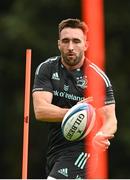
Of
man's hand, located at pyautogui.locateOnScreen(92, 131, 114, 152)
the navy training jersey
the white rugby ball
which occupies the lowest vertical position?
man's hand, located at pyautogui.locateOnScreen(92, 131, 114, 152)

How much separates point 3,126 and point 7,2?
2737mm

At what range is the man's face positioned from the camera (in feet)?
29.8

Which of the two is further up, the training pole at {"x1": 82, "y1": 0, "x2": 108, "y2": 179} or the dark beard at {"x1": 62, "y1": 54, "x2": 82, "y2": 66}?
the training pole at {"x1": 82, "y1": 0, "x2": 108, "y2": 179}

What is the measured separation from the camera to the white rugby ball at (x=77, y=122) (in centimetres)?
884

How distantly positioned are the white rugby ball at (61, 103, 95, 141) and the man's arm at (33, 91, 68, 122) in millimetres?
95

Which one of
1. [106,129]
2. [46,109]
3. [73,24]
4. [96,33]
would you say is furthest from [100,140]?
[96,33]

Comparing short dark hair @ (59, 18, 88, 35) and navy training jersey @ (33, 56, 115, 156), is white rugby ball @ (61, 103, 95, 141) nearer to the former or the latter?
navy training jersey @ (33, 56, 115, 156)

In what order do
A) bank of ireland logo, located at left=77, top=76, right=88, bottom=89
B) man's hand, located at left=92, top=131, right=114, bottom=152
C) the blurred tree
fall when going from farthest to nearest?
the blurred tree
bank of ireland logo, located at left=77, top=76, right=88, bottom=89
man's hand, located at left=92, top=131, right=114, bottom=152

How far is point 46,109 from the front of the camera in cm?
900

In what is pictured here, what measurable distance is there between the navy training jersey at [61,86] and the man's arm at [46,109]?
6cm

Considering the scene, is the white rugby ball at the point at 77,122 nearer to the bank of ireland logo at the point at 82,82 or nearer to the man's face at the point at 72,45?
the bank of ireland logo at the point at 82,82

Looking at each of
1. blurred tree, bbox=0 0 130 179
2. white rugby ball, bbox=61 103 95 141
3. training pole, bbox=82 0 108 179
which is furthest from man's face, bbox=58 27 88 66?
blurred tree, bbox=0 0 130 179

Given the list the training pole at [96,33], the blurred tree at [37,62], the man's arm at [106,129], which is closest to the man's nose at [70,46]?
the man's arm at [106,129]

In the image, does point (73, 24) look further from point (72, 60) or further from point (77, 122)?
point (77, 122)
